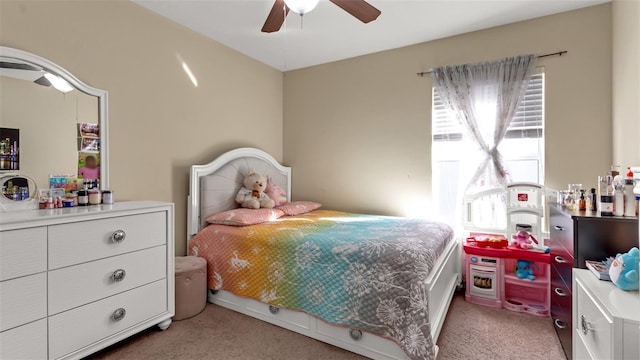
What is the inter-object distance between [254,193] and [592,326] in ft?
8.92

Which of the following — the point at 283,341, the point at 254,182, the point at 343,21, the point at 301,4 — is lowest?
the point at 283,341

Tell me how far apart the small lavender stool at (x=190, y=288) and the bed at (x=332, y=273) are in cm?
12

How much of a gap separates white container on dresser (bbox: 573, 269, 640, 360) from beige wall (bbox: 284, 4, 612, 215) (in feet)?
5.55

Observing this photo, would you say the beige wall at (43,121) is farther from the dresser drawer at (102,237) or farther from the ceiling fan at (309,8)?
the ceiling fan at (309,8)

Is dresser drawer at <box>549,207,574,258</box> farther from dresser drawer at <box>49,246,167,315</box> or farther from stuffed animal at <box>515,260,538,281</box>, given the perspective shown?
dresser drawer at <box>49,246,167,315</box>

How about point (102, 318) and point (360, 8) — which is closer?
point (102, 318)

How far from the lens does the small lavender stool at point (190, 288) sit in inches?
89.5

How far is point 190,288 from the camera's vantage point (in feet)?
7.60

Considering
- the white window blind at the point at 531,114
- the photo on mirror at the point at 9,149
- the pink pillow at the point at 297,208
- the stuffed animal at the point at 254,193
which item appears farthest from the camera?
the pink pillow at the point at 297,208

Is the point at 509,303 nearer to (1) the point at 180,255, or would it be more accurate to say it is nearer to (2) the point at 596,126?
(2) the point at 596,126

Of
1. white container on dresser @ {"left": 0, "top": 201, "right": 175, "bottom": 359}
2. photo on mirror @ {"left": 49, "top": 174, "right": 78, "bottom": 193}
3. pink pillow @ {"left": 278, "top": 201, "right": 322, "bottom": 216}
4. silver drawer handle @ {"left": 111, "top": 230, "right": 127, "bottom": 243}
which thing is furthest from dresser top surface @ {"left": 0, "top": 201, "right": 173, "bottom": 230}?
pink pillow @ {"left": 278, "top": 201, "right": 322, "bottom": 216}

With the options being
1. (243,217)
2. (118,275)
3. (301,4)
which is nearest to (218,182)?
(243,217)

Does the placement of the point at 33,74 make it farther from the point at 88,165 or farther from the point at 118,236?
the point at 118,236

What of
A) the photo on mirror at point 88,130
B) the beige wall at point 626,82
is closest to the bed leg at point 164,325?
the photo on mirror at point 88,130
